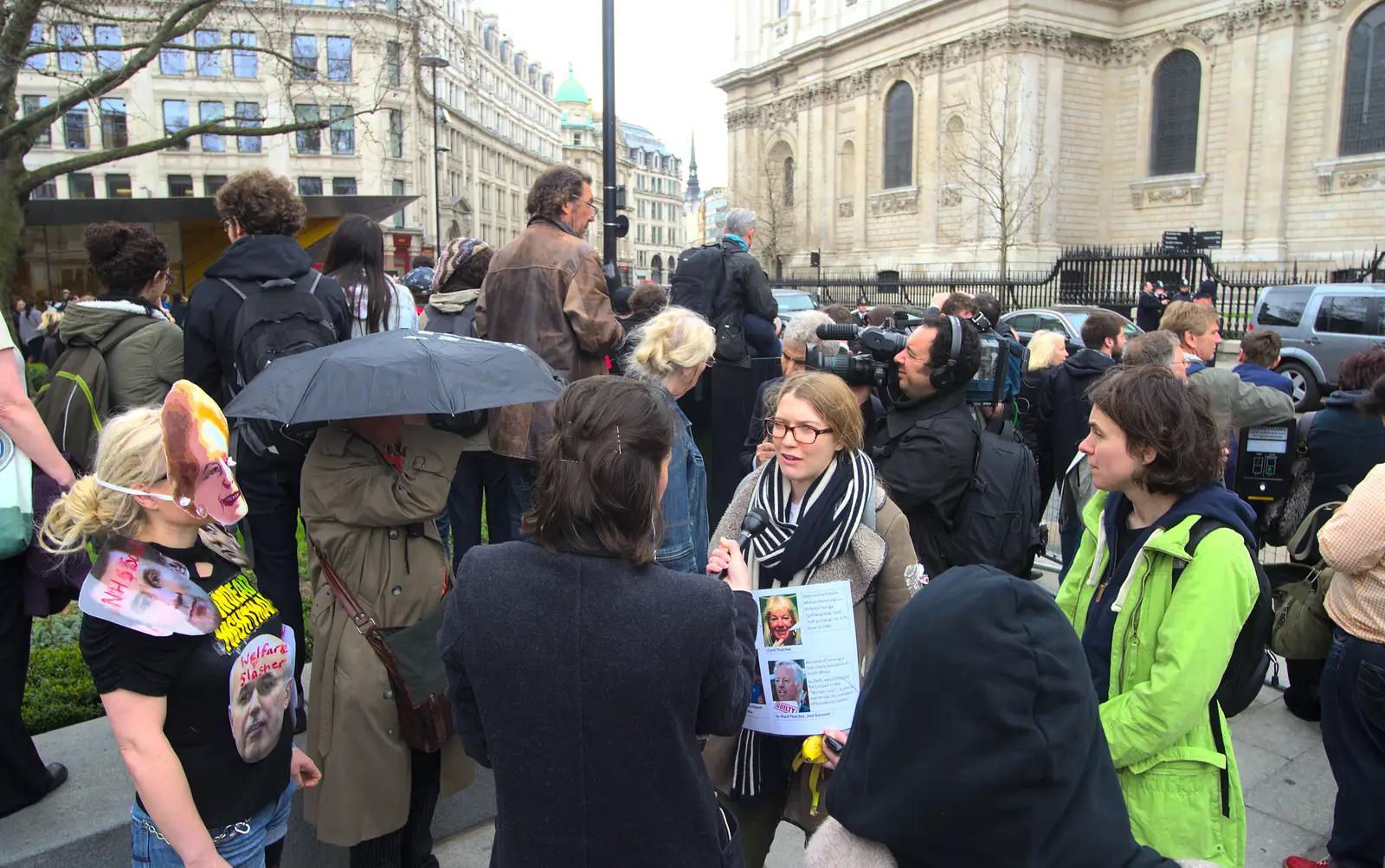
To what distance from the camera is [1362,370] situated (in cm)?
476

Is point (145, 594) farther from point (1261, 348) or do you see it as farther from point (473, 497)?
point (1261, 348)

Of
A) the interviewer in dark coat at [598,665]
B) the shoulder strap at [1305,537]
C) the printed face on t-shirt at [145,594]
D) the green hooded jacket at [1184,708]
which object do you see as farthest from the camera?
the shoulder strap at [1305,537]

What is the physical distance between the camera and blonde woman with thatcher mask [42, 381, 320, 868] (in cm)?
203

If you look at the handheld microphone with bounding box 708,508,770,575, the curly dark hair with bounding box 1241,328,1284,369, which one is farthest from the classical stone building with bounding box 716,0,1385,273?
the handheld microphone with bounding box 708,508,770,575

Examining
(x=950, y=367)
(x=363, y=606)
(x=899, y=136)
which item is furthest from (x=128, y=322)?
(x=899, y=136)

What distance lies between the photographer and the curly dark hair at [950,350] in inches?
134

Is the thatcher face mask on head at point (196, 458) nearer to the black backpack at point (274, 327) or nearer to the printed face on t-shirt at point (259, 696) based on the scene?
the printed face on t-shirt at point (259, 696)

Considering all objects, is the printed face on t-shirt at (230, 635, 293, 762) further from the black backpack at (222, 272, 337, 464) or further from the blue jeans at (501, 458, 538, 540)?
the blue jeans at (501, 458, 538, 540)

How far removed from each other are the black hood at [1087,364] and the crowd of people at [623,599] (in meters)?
1.55

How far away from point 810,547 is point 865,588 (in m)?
0.23

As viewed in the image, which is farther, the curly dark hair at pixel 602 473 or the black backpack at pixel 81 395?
the black backpack at pixel 81 395

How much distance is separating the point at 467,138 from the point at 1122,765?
8248 centimetres

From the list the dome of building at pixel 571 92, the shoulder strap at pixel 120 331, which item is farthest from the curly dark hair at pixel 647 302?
the dome of building at pixel 571 92

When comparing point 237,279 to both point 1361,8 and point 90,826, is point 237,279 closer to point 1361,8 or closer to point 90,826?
point 90,826
